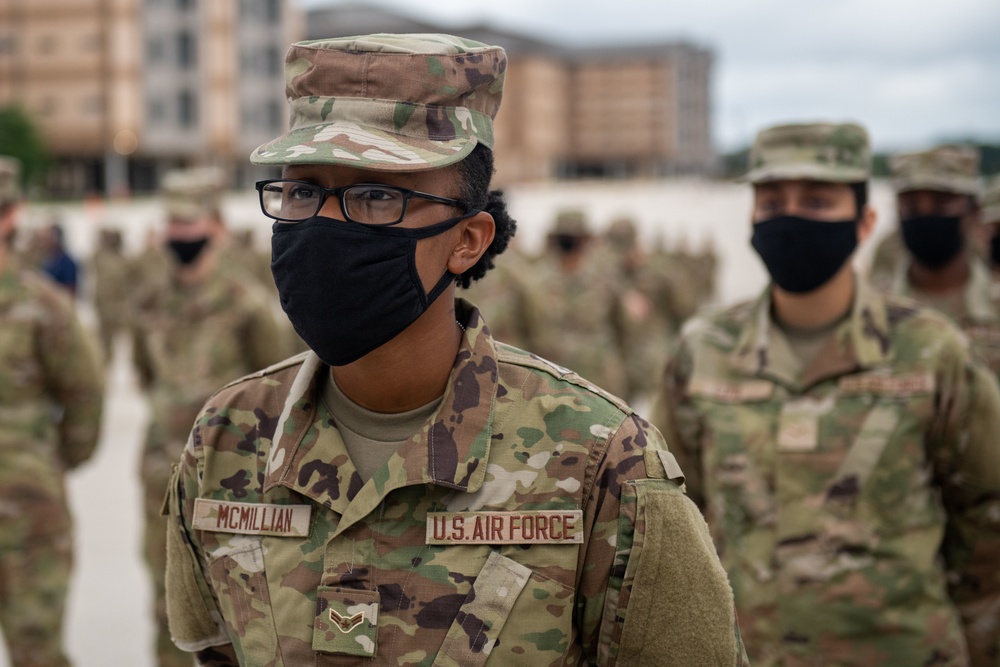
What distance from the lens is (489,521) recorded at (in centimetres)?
196

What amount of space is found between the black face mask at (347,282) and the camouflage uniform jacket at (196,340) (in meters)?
3.67

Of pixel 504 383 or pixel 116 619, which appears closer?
pixel 504 383

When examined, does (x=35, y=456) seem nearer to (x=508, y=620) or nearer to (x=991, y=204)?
(x=508, y=620)

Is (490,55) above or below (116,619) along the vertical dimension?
above

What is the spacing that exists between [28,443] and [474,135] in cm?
319

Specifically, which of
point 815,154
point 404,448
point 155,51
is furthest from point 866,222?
point 155,51

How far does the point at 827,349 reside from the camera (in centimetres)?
337

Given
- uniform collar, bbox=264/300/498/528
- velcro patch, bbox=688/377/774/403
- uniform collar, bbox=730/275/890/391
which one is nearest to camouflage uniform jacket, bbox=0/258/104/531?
velcro patch, bbox=688/377/774/403

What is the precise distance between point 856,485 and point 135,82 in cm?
5202

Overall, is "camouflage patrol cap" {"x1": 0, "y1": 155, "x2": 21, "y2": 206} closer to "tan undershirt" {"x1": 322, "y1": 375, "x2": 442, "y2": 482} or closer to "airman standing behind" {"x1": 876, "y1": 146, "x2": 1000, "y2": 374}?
"tan undershirt" {"x1": 322, "y1": 375, "x2": 442, "y2": 482}

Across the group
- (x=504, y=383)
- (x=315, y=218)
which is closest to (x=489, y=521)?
(x=504, y=383)

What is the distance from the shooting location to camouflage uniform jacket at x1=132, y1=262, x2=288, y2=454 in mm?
5523

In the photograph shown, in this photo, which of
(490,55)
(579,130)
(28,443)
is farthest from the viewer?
(579,130)

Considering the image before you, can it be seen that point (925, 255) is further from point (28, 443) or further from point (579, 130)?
point (579, 130)
